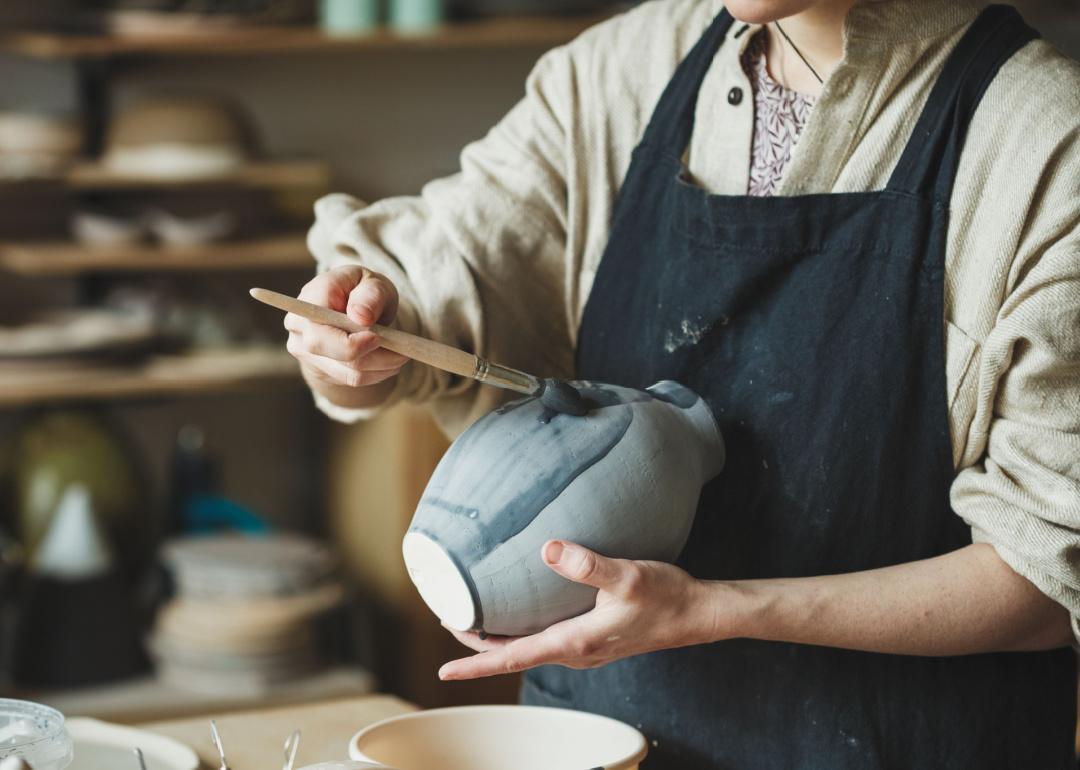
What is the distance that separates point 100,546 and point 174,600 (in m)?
0.21

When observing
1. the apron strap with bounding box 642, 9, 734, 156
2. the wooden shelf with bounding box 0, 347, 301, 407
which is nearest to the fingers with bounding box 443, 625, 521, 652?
the apron strap with bounding box 642, 9, 734, 156

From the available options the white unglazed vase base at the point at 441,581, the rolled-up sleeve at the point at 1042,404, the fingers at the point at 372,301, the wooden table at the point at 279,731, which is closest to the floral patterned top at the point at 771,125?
the rolled-up sleeve at the point at 1042,404

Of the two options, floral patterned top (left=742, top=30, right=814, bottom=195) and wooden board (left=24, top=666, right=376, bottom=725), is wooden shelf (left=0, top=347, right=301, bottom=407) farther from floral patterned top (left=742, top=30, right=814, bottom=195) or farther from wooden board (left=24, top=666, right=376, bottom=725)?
floral patterned top (left=742, top=30, right=814, bottom=195)

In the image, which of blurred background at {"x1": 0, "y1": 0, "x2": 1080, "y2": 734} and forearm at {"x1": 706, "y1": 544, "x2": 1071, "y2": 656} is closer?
forearm at {"x1": 706, "y1": 544, "x2": 1071, "y2": 656}

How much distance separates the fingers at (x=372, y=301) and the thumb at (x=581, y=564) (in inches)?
8.9

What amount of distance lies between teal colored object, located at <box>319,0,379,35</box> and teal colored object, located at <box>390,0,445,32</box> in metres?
0.06

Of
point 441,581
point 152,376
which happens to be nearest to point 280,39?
point 152,376

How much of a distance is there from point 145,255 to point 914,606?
1950mm

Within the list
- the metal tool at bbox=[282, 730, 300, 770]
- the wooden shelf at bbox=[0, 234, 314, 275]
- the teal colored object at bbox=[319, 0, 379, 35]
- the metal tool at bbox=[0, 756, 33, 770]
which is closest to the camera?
the metal tool at bbox=[0, 756, 33, 770]

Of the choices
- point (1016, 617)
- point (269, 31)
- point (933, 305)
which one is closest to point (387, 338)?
point (933, 305)

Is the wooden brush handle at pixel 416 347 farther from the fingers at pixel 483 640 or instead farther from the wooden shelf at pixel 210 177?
the wooden shelf at pixel 210 177

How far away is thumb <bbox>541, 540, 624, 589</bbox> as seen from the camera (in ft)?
3.18

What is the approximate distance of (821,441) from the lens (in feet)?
3.81

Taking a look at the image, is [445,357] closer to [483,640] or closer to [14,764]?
[483,640]
